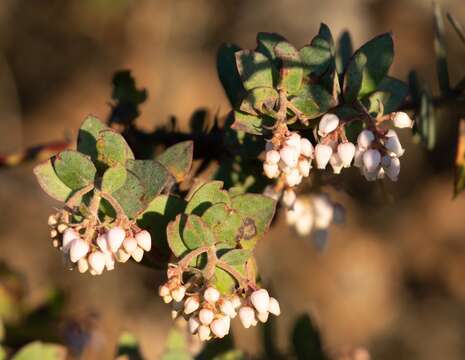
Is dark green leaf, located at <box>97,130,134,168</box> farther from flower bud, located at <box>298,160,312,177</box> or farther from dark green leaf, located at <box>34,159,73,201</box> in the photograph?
flower bud, located at <box>298,160,312,177</box>

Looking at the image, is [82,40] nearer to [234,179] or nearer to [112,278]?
[112,278]

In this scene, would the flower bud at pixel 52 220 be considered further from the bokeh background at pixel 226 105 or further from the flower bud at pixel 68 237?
the bokeh background at pixel 226 105

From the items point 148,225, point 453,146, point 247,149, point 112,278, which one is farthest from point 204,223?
point 453,146

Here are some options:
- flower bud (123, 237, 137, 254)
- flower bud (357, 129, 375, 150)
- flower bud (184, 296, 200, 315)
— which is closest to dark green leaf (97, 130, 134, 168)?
flower bud (123, 237, 137, 254)

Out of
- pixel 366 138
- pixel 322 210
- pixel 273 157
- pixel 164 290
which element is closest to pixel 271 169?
pixel 273 157

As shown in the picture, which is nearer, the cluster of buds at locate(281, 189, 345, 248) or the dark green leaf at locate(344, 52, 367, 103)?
the dark green leaf at locate(344, 52, 367, 103)

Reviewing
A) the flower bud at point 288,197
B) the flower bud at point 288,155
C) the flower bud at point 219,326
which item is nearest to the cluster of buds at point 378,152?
the flower bud at point 288,155

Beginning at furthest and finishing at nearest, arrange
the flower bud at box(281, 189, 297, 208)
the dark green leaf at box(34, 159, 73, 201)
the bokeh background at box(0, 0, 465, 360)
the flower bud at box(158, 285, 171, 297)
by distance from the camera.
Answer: the bokeh background at box(0, 0, 465, 360) → the flower bud at box(281, 189, 297, 208) → the dark green leaf at box(34, 159, 73, 201) → the flower bud at box(158, 285, 171, 297)
